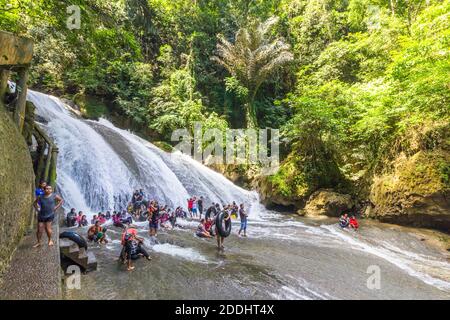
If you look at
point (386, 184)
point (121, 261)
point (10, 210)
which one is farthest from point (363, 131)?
point (10, 210)

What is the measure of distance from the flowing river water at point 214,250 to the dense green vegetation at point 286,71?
4398 millimetres

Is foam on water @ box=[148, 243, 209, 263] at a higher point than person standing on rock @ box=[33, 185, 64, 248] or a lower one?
lower

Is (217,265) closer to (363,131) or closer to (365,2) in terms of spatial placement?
(363,131)

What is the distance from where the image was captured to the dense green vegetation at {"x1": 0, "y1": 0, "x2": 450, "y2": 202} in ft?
48.5

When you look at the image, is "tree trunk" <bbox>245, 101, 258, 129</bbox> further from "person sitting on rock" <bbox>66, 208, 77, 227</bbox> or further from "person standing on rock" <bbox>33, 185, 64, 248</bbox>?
"person standing on rock" <bbox>33, 185, 64, 248</bbox>

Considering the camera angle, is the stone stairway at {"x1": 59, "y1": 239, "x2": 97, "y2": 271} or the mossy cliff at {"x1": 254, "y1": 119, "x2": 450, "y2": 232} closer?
the stone stairway at {"x1": 59, "y1": 239, "x2": 97, "y2": 271}

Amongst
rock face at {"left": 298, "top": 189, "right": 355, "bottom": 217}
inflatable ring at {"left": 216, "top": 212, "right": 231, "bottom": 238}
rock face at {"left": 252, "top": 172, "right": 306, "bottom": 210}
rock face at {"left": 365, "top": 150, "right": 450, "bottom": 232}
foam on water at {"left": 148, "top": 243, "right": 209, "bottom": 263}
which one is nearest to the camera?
foam on water at {"left": 148, "top": 243, "right": 209, "bottom": 263}

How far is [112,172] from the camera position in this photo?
1627cm

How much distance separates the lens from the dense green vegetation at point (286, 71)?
14.8 metres

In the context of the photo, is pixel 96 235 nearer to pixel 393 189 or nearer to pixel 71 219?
pixel 71 219

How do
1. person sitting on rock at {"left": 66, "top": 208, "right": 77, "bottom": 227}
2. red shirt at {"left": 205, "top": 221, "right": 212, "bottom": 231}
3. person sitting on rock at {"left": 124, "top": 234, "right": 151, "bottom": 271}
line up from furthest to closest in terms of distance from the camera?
red shirt at {"left": 205, "top": 221, "right": 212, "bottom": 231}, person sitting on rock at {"left": 66, "top": 208, "right": 77, "bottom": 227}, person sitting on rock at {"left": 124, "top": 234, "right": 151, "bottom": 271}

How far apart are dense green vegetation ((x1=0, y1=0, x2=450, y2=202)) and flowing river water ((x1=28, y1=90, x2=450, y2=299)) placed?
14.4ft

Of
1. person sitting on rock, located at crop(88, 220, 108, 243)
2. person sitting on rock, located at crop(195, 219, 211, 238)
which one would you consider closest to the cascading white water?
person sitting on rock, located at crop(88, 220, 108, 243)

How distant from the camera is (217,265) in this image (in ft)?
27.1
